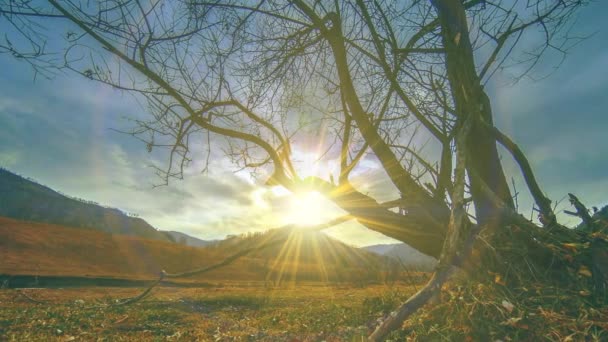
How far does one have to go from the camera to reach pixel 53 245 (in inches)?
671

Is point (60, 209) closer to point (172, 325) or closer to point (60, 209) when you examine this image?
point (60, 209)

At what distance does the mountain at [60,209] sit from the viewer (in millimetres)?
36719

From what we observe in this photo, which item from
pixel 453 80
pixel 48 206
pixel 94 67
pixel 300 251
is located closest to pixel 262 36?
pixel 94 67

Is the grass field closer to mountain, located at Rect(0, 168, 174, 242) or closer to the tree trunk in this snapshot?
the tree trunk

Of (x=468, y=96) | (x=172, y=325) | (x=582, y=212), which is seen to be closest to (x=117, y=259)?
(x=172, y=325)

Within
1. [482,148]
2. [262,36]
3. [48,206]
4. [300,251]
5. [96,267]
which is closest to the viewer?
[482,148]

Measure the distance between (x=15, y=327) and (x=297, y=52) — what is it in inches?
214

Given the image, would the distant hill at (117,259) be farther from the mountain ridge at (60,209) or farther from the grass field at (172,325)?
the mountain ridge at (60,209)

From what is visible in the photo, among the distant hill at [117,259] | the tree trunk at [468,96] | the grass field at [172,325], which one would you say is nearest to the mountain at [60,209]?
the distant hill at [117,259]

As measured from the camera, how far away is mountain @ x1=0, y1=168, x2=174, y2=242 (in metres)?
36.7

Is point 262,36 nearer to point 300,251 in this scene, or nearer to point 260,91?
point 260,91

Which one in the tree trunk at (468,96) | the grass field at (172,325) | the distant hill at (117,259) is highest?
the tree trunk at (468,96)

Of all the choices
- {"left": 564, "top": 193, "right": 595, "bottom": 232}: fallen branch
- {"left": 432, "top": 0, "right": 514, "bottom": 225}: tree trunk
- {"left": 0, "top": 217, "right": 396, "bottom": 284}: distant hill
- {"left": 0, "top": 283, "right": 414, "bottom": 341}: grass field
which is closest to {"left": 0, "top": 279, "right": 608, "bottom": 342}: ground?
{"left": 0, "top": 283, "right": 414, "bottom": 341}: grass field

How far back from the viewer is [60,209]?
3997 centimetres
